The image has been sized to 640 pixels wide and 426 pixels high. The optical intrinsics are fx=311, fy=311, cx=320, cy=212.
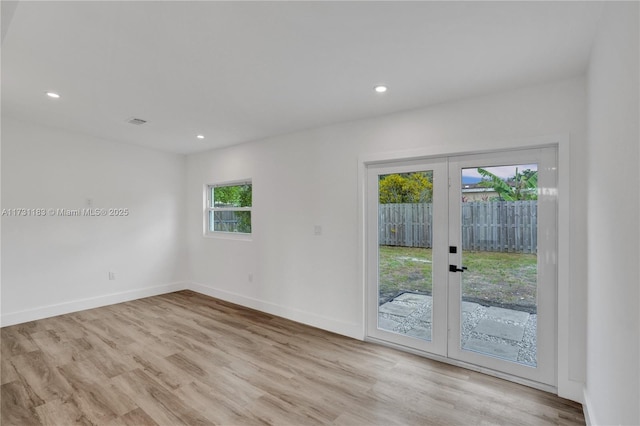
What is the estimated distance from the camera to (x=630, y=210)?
3.91ft

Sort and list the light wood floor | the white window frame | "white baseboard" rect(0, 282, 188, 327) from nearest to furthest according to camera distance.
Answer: the light wood floor
"white baseboard" rect(0, 282, 188, 327)
the white window frame

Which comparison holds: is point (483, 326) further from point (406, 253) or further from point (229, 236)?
point (229, 236)

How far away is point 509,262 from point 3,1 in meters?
3.84

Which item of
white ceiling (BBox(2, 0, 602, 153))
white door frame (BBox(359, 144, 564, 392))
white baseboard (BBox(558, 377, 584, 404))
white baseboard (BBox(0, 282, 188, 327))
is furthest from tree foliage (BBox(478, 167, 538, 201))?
white baseboard (BBox(0, 282, 188, 327))

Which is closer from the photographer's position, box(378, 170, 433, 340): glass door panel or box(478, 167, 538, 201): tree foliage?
box(478, 167, 538, 201): tree foliage

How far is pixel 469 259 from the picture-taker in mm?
2848

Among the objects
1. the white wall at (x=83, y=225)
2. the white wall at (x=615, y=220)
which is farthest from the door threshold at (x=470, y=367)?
the white wall at (x=83, y=225)

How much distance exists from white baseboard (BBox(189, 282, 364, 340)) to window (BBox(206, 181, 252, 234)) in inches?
39.6

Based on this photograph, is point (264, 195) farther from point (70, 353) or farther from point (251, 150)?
point (70, 353)

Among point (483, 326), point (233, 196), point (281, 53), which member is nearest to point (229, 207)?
point (233, 196)

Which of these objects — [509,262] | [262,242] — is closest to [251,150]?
[262,242]

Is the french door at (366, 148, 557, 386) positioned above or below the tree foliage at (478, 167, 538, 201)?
below

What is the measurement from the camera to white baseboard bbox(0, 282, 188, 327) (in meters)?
3.86

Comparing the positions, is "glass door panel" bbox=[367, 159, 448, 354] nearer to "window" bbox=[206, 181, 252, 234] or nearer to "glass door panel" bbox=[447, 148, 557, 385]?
"glass door panel" bbox=[447, 148, 557, 385]
